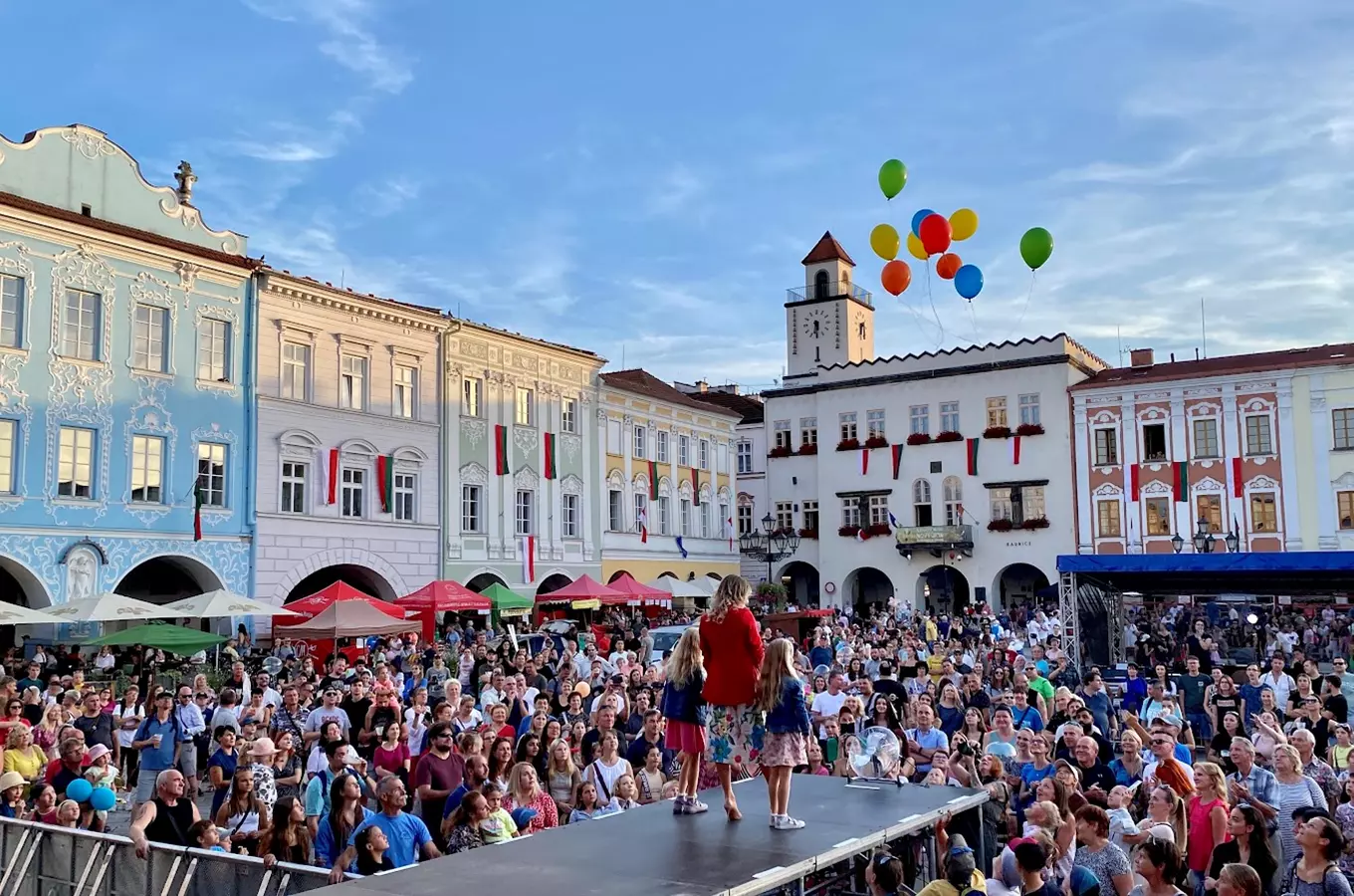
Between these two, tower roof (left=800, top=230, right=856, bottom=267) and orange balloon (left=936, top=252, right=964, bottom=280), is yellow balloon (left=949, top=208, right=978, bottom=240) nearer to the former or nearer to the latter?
orange balloon (left=936, top=252, right=964, bottom=280)

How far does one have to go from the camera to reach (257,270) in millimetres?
29375

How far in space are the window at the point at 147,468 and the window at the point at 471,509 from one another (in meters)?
9.26

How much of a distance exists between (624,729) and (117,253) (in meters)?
19.5

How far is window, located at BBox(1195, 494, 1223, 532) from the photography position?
42.5 metres

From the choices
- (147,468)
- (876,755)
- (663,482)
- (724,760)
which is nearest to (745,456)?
(663,482)

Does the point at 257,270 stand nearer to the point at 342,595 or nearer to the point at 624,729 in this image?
the point at 342,595

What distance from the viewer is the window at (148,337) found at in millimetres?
27062

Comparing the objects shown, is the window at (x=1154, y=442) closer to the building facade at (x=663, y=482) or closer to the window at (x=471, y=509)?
the building facade at (x=663, y=482)

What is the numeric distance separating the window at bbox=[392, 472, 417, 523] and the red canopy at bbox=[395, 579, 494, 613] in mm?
7316

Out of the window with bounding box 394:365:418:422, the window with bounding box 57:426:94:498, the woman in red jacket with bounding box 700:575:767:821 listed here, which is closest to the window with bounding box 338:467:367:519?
the window with bounding box 394:365:418:422

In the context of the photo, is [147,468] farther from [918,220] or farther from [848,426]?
[848,426]

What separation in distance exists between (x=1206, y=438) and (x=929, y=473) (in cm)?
1029

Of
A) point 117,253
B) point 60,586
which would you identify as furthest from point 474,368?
point 60,586

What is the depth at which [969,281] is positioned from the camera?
68.3 feet
